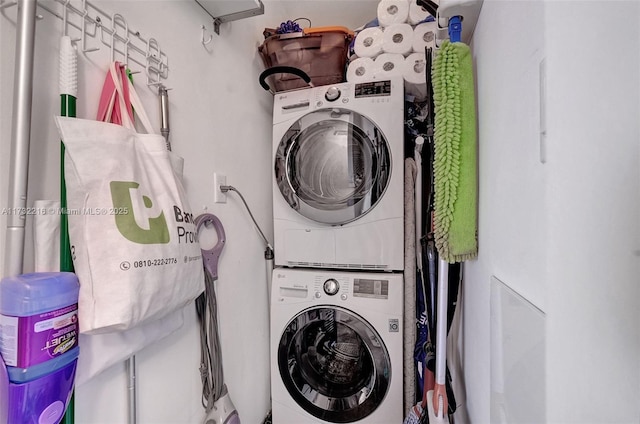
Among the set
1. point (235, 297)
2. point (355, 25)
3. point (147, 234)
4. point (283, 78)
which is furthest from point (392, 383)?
point (355, 25)

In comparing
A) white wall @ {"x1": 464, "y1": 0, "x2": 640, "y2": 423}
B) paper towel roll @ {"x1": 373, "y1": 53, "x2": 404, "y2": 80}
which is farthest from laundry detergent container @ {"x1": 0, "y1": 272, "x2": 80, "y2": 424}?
paper towel roll @ {"x1": 373, "y1": 53, "x2": 404, "y2": 80}

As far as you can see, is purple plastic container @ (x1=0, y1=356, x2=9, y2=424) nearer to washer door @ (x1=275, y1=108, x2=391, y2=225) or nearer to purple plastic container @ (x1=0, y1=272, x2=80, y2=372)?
purple plastic container @ (x1=0, y1=272, x2=80, y2=372)

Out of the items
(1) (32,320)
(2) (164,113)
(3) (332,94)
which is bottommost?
(1) (32,320)

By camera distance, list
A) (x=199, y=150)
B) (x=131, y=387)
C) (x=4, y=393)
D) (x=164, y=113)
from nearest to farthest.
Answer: (x=4, y=393) < (x=131, y=387) < (x=164, y=113) < (x=199, y=150)

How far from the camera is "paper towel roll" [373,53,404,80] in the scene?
131 centimetres

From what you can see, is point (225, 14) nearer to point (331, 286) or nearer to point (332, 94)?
point (332, 94)

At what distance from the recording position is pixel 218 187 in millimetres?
1137

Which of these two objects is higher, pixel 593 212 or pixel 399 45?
pixel 399 45

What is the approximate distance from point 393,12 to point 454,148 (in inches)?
40.7

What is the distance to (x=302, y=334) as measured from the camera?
4.37 feet

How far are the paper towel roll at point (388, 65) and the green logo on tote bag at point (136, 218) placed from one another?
113 cm

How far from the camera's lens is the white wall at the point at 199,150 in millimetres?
616

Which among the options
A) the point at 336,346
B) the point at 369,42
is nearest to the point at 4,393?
the point at 336,346

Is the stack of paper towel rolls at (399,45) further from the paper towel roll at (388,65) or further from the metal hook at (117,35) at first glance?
the metal hook at (117,35)
